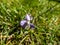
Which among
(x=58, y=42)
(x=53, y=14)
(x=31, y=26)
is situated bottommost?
(x=58, y=42)

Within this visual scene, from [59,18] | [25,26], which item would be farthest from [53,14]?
[25,26]

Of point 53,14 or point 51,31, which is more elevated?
point 53,14

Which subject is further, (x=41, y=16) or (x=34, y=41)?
(x=41, y=16)

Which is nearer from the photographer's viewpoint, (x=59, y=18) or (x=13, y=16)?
(x=13, y=16)

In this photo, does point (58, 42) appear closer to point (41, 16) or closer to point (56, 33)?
point (56, 33)

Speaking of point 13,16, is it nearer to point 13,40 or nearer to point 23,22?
point 23,22

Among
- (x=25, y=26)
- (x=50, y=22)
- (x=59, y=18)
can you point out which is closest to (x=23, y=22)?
(x=25, y=26)
